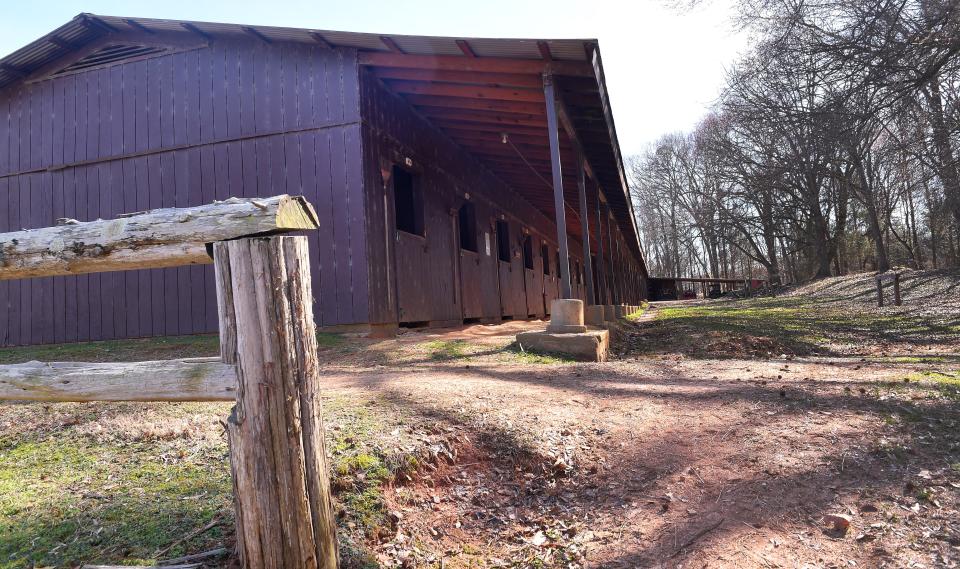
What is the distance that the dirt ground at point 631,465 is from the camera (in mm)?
2373

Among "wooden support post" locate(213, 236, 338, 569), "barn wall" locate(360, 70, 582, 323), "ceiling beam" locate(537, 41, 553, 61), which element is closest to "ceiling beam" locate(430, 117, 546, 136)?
"barn wall" locate(360, 70, 582, 323)

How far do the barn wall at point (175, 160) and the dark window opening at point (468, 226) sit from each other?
4.47 meters

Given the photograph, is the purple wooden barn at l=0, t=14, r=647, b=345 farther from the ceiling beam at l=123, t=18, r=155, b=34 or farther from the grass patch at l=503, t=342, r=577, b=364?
the grass patch at l=503, t=342, r=577, b=364

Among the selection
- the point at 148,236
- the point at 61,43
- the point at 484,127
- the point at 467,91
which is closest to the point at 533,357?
the point at 467,91

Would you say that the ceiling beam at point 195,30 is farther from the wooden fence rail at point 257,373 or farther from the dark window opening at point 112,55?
the wooden fence rail at point 257,373

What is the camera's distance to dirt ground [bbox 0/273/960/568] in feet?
7.79

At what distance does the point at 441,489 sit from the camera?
2.92 metres

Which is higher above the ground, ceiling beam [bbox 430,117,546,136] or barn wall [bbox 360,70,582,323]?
ceiling beam [bbox 430,117,546,136]

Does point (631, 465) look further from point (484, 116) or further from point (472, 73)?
point (484, 116)

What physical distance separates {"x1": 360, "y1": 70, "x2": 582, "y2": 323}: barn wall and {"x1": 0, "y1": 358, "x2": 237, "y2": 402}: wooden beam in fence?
577 centimetres

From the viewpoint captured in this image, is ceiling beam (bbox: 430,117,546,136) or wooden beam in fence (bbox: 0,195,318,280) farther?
ceiling beam (bbox: 430,117,546,136)

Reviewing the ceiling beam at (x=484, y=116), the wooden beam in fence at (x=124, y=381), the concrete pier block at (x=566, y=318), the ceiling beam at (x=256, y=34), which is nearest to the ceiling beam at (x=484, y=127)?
the ceiling beam at (x=484, y=116)

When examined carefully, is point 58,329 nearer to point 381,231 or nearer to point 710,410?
point 381,231

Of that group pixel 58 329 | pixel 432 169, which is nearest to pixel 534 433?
pixel 432 169
